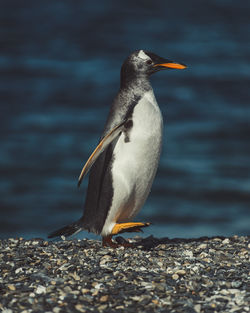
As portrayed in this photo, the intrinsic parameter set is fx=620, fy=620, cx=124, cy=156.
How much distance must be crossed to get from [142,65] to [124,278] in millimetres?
2069

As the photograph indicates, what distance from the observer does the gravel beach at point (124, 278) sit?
3947 millimetres

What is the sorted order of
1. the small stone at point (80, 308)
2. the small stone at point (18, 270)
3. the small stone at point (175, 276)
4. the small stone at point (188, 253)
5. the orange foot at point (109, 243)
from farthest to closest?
the orange foot at point (109, 243) < the small stone at point (188, 253) < the small stone at point (18, 270) < the small stone at point (175, 276) < the small stone at point (80, 308)

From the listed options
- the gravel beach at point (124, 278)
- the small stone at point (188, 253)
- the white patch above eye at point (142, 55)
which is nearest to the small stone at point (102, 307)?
the gravel beach at point (124, 278)

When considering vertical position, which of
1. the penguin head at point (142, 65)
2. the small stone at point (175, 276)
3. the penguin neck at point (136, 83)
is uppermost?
the penguin head at point (142, 65)

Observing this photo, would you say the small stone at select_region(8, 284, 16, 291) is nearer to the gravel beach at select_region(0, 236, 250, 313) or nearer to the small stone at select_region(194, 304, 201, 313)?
the gravel beach at select_region(0, 236, 250, 313)

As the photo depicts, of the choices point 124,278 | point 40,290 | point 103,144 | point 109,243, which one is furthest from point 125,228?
point 40,290

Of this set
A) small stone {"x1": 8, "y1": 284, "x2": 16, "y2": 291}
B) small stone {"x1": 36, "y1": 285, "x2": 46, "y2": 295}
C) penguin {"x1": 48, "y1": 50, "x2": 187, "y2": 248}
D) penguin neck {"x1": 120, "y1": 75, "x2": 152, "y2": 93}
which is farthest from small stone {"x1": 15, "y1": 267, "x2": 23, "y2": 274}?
penguin neck {"x1": 120, "y1": 75, "x2": 152, "y2": 93}

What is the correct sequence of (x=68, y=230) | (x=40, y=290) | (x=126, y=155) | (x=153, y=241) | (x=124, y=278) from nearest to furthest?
(x=40, y=290) → (x=124, y=278) → (x=126, y=155) → (x=68, y=230) → (x=153, y=241)

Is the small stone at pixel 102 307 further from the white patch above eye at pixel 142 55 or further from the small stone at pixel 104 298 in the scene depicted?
the white patch above eye at pixel 142 55

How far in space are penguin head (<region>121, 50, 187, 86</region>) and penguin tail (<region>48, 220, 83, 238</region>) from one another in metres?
1.41

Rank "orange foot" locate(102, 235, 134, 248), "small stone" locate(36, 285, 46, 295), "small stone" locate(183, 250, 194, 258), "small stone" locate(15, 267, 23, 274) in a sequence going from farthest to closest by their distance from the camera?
1. "orange foot" locate(102, 235, 134, 248)
2. "small stone" locate(183, 250, 194, 258)
3. "small stone" locate(15, 267, 23, 274)
4. "small stone" locate(36, 285, 46, 295)

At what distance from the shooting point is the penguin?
210 inches

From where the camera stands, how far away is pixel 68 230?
574 cm

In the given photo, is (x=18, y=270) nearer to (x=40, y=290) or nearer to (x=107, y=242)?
(x=40, y=290)
